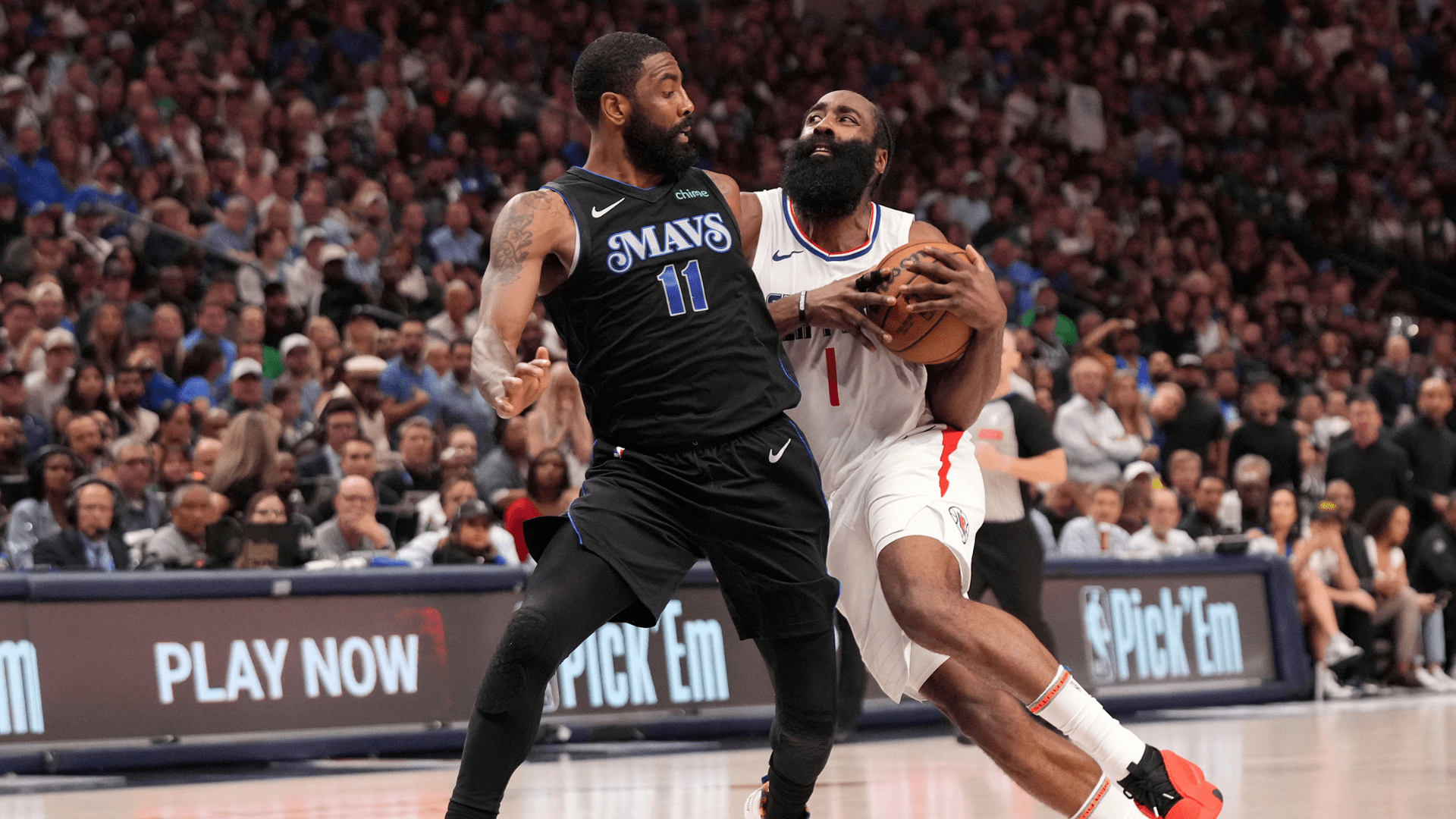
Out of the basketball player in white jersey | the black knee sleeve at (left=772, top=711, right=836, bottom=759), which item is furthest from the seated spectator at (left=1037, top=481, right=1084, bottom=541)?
the black knee sleeve at (left=772, top=711, right=836, bottom=759)

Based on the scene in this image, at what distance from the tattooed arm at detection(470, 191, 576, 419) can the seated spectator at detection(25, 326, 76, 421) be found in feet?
24.2

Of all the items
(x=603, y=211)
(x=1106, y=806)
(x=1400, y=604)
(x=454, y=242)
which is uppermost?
(x=454, y=242)

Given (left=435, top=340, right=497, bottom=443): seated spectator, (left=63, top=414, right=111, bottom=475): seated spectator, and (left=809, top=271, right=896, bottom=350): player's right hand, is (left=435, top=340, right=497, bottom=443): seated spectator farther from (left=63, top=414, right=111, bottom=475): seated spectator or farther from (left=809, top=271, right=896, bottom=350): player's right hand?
(left=809, top=271, right=896, bottom=350): player's right hand

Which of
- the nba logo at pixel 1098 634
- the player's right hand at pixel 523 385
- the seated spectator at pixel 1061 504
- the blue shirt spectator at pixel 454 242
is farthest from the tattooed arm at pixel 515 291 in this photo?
the blue shirt spectator at pixel 454 242

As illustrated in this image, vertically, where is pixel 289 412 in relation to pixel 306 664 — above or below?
above

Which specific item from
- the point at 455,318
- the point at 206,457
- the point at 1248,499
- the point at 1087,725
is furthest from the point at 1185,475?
→ the point at 1087,725

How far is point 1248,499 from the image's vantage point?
13.2 m

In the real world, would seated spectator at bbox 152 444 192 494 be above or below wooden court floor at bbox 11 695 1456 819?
above

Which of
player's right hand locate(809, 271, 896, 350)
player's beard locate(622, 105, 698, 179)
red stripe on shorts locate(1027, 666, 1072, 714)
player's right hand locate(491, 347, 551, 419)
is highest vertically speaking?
player's beard locate(622, 105, 698, 179)

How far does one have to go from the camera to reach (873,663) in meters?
5.05

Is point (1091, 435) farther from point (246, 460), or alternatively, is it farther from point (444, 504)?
point (246, 460)

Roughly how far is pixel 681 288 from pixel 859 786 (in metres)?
3.43

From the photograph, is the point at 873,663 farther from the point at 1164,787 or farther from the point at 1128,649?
the point at 1128,649

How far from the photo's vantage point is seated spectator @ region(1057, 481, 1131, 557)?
1163 cm
